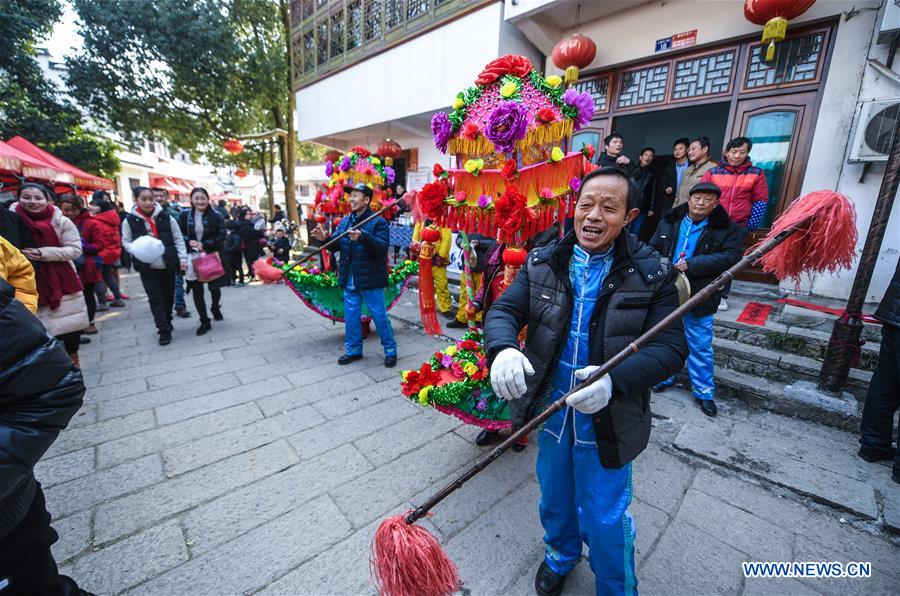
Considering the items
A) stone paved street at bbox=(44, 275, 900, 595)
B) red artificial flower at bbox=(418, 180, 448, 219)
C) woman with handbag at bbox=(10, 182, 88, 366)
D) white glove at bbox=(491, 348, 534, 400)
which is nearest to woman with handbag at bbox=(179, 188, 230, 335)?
woman with handbag at bbox=(10, 182, 88, 366)

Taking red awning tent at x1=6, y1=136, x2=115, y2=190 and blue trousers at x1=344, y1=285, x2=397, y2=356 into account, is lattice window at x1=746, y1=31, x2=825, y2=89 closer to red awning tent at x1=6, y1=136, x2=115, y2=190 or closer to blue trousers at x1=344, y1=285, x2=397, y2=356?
blue trousers at x1=344, y1=285, x2=397, y2=356

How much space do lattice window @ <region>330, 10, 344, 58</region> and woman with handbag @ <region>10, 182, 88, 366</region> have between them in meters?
9.82

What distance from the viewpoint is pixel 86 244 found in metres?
5.36

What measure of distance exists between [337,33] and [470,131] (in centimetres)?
1130

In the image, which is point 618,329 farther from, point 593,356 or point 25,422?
point 25,422

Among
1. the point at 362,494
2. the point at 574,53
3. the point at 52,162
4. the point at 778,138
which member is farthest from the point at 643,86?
the point at 52,162

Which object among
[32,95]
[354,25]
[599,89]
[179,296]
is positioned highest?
[354,25]

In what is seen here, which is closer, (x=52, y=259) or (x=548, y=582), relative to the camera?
(x=548, y=582)

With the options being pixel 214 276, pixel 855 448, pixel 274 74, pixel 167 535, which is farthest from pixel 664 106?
pixel 274 74

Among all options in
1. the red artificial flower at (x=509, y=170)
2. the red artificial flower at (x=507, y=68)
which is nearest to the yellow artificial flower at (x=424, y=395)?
the red artificial flower at (x=509, y=170)

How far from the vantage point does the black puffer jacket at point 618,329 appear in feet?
4.87

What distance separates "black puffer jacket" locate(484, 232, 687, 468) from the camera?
58.4 inches

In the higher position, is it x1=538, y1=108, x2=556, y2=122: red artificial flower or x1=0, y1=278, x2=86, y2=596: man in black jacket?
x1=538, y1=108, x2=556, y2=122: red artificial flower

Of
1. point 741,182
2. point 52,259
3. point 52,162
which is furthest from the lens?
point 52,162
